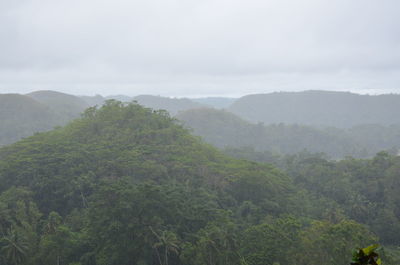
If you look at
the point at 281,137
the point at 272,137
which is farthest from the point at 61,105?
Result: the point at 281,137

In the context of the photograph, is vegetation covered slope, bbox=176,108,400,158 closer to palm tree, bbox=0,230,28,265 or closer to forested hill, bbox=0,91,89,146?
forested hill, bbox=0,91,89,146

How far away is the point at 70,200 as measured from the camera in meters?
28.5

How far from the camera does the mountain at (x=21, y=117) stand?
312 ft

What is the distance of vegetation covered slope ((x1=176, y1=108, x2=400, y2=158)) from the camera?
107m

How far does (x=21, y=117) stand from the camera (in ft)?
346

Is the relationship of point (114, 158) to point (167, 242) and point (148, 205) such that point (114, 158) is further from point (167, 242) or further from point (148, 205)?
point (167, 242)

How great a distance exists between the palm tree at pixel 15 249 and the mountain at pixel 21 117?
80838mm

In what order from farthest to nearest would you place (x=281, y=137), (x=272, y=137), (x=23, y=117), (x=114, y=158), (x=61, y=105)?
(x=61, y=105) < (x=272, y=137) < (x=281, y=137) < (x=23, y=117) < (x=114, y=158)

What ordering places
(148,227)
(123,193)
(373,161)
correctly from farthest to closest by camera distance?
(373,161) < (123,193) < (148,227)

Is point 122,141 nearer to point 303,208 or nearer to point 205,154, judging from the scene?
point 205,154

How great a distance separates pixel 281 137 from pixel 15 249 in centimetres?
10044

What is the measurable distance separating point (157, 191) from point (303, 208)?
49.8 feet

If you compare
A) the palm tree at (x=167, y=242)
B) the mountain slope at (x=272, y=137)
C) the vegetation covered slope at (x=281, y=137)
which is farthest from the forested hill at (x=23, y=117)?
the palm tree at (x=167, y=242)

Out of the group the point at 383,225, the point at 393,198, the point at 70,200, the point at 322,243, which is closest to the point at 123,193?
the point at 70,200
